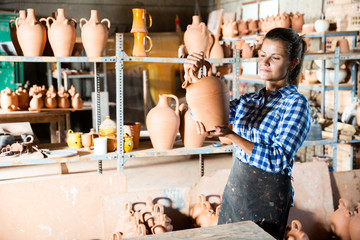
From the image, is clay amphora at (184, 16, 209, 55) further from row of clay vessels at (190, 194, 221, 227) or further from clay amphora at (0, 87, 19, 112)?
clay amphora at (0, 87, 19, 112)

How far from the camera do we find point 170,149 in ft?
10.6

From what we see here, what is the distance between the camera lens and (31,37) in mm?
2926

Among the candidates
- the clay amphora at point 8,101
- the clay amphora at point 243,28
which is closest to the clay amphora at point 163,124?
the clay amphora at point 8,101

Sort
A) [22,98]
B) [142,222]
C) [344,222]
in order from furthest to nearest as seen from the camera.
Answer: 1. [22,98]
2. [344,222]
3. [142,222]

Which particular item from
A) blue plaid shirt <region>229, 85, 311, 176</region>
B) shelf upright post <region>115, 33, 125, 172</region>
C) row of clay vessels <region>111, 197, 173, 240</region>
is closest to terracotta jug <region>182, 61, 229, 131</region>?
blue plaid shirt <region>229, 85, 311, 176</region>

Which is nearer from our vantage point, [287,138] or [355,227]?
[287,138]

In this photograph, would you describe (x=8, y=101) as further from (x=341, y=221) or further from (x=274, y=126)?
(x=274, y=126)

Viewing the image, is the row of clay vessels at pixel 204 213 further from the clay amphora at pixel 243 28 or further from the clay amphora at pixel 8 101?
the clay amphora at pixel 243 28

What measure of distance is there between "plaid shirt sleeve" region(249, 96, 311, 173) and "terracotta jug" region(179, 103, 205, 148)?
5.46 feet

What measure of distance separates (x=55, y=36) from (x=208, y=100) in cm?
174

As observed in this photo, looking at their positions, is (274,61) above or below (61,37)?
below

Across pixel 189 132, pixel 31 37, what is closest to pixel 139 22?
pixel 31 37

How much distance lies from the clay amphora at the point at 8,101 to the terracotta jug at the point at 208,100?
11.1 ft

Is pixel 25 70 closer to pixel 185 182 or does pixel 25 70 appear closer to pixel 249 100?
pixel 185 182
